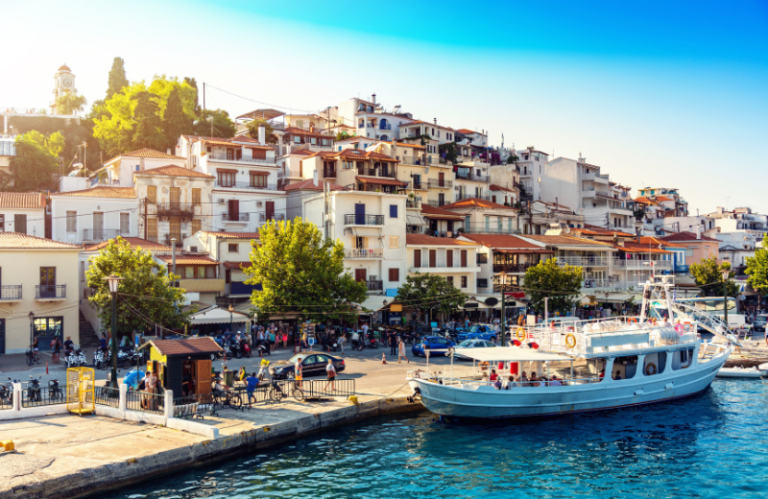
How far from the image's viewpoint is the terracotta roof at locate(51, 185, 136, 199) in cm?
4844

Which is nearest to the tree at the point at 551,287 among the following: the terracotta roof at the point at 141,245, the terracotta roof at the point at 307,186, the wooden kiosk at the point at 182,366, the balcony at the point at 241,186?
the terracotta roof at the point at 307,186

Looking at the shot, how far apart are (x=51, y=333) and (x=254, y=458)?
23.1 metres

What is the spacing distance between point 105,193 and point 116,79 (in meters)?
46.6

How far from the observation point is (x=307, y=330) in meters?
37.6

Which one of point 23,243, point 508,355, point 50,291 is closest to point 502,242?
point 508,355

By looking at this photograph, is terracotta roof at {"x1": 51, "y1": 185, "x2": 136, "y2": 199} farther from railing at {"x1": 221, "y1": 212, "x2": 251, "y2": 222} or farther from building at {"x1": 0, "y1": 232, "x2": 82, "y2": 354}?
building at {"x1": 0, "y1": 232, "x2": 82, "y2": 354}

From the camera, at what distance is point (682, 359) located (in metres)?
30.0

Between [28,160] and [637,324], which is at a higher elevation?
[28,160]

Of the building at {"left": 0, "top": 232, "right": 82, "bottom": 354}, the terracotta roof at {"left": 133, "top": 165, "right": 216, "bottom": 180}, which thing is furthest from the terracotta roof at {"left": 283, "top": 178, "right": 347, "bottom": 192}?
the building at {"left": 0, "top": 232, "right": 82, "bottom": 354}

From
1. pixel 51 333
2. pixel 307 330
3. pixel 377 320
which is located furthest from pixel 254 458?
pixel 377 320

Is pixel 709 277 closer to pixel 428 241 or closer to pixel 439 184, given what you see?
pixel 439 184

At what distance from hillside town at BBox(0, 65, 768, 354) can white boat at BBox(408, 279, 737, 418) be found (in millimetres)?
5685

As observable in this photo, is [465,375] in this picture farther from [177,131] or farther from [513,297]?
[177,131]

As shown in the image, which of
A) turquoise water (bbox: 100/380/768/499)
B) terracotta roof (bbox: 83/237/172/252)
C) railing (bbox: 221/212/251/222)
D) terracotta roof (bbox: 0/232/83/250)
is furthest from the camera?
railing (bbox: 221/212/251/222)
